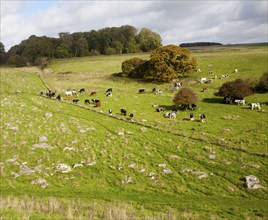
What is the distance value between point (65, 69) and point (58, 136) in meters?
68.2

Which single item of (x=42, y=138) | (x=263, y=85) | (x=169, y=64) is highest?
(x=169, y=64)

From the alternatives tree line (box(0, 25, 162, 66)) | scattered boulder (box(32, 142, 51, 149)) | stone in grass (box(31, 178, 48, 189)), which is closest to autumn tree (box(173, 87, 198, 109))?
scattered boulder (box(32, 142, 51, 149))

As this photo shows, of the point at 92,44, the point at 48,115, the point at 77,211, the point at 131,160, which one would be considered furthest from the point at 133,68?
the point at 92,44

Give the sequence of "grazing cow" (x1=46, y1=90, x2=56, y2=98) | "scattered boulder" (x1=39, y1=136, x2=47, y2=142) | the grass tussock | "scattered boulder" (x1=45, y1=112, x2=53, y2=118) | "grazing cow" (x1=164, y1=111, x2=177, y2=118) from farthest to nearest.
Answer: "grazing cow" (x1=46, y1=90, x2=56, y2=98), "scattered boulder" (x1=45, y1=112, x2=53, y2=118), "grazing cow" (x1=164, y1=111, x2=177, y2=118), "scattered boulder" (x1=39, y1=136, x2=47, y2=142), the grass tussock

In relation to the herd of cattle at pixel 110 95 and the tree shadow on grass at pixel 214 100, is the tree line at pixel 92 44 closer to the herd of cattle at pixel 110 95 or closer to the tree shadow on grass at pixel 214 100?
the herd of cattle at pixel 110 95

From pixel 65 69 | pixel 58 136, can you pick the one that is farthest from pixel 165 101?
pixel 65 69

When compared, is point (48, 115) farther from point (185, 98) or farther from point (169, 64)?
point (169, 64)

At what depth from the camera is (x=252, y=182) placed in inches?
1079

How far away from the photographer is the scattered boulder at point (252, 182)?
2686cm

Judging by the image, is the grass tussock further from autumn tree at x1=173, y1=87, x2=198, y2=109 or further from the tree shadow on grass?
the tree shadow on grass

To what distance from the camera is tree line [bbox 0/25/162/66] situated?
145000 millimetres

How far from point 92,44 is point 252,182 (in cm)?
14539

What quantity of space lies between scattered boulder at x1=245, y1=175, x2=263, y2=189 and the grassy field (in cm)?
60

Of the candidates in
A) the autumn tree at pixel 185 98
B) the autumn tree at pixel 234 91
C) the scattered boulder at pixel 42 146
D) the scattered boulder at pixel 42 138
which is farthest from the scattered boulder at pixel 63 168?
the autumn tree at pixel 234 91
